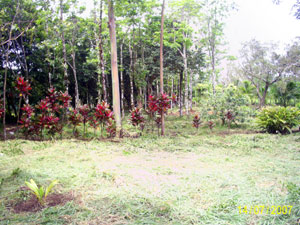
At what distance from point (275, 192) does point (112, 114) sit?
6.04 meters

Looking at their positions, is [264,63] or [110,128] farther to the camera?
[264,63]

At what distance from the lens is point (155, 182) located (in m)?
3.52

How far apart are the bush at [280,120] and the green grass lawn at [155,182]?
322 cm

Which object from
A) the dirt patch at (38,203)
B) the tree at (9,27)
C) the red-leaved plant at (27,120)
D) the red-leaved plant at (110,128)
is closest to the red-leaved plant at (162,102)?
the red-leaved plant at (110,128)

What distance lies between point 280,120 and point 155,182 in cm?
747

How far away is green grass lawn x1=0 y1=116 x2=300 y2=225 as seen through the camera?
242 cm

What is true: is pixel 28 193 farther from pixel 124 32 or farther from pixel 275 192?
pixel 124 32

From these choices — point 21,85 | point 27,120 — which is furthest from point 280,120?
point 21,85

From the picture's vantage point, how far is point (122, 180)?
357 centimetres

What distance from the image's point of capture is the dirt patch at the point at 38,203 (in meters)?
2.64

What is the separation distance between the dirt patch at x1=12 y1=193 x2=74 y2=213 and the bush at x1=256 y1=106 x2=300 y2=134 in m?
8.74

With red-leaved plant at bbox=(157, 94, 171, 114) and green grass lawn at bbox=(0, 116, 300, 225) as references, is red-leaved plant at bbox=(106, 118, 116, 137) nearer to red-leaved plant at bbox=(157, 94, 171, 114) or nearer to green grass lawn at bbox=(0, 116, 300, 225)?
green grass lawn at bbox=(0, 116, 300, 225)
